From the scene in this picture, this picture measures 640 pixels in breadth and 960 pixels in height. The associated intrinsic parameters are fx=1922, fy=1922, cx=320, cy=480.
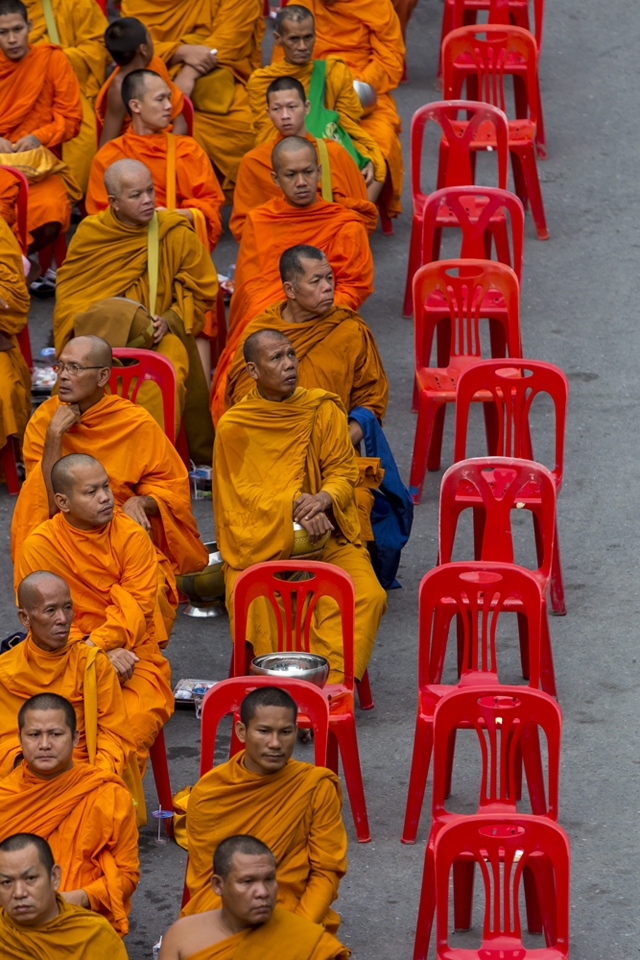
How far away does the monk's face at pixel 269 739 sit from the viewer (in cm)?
552

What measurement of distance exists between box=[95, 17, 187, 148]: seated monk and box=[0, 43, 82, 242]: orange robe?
188 mm

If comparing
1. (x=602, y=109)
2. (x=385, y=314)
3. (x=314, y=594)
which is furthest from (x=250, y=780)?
(x=602, y=109)

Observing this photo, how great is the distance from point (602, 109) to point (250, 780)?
6.92m

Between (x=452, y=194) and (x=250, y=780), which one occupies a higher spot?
(x=452, y=194)

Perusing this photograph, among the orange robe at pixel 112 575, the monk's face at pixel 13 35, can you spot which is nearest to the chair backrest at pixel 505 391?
the orange robe at pixel 112 575

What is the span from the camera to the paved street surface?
6129 millimetres

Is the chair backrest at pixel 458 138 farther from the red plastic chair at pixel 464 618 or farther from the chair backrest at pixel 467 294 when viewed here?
the red plastic chair at pixel 464 618

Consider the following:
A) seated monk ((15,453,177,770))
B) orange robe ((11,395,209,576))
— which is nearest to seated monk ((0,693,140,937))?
seated monk ((15,453,177,770))

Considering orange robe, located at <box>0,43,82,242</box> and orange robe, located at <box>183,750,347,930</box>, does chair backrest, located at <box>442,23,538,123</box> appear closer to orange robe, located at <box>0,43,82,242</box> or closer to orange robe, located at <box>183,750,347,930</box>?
orange robe, located at <box>0,43,82,242</box>

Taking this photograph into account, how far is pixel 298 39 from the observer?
31.3 feet

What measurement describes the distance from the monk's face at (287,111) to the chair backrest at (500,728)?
402 centimetres

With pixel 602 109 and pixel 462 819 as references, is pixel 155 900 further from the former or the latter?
pixel 602 109

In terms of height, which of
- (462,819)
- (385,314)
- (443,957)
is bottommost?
(443,957)

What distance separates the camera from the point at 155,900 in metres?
6.18
